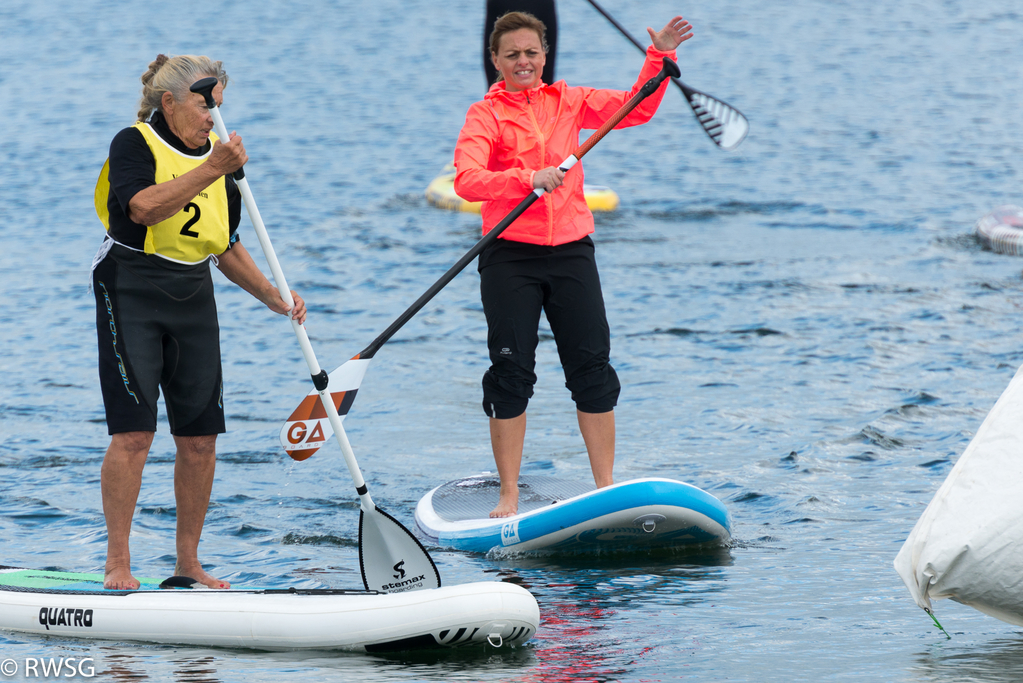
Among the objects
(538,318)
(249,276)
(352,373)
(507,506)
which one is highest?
(249,276)

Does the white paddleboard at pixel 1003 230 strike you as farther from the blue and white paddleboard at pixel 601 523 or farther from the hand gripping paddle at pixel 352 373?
the blue and white paddleboard at pixel 601 523

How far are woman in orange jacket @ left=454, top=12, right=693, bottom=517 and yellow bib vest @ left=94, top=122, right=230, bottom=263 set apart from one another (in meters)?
1.00

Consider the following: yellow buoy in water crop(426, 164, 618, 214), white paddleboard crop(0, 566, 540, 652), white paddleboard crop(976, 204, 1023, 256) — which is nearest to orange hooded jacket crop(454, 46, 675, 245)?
white paddleboard crop(0, 566, 540, 652)

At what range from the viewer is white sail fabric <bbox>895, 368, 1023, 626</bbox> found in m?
3.36

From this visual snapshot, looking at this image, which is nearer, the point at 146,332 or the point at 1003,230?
the point at 146,332

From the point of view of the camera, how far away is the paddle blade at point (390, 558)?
4.19m

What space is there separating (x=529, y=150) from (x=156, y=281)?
152 centimetres

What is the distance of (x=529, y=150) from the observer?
15.9ft

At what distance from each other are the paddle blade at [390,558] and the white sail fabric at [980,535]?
151cm

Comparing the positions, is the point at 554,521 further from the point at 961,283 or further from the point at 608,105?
the point at 961,283

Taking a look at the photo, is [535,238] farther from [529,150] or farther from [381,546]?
[381,546]

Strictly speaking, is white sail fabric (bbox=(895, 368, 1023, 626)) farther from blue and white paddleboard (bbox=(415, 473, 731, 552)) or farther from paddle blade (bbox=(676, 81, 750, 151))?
paddle blade (bbox=(676, 81, 750, 151))

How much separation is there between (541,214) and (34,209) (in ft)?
38.1

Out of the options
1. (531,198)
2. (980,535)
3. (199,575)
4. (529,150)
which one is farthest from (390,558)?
(980,535)
